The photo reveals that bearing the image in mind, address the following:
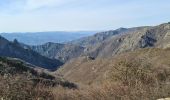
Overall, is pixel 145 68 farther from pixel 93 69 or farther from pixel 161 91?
pixel 93 69

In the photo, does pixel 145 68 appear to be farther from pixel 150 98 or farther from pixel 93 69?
pixel 93 69

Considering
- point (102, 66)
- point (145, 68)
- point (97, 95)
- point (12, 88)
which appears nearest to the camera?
point (12, 88)

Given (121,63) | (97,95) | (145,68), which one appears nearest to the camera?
(97,95)

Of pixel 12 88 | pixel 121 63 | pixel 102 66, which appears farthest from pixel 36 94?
pixel 102 66

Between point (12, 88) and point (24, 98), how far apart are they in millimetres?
620

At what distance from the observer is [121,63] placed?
26625 millimetres

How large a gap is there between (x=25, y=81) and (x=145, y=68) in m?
11.2

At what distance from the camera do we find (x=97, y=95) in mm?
16234

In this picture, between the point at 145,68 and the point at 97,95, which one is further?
the point at 145,68

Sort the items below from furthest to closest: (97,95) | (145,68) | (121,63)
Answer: (121,63) < (145,68) < (97,95)

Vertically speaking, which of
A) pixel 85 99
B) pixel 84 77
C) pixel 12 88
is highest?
pixel 12 88

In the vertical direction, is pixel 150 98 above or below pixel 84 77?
above

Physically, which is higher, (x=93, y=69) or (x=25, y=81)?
(x=25, y=81)

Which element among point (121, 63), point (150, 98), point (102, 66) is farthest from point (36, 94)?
point (102, 66)
